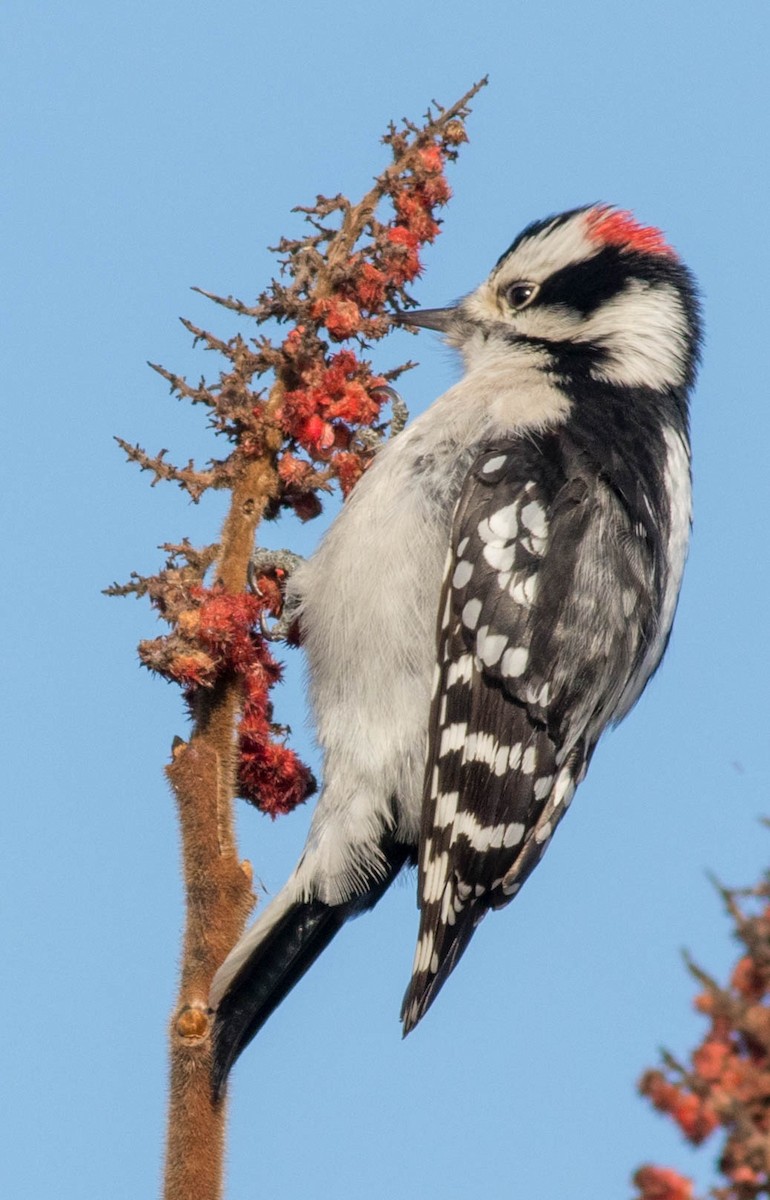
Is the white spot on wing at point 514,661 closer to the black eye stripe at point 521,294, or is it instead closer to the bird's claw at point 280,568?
the bird's claw at point 280,568

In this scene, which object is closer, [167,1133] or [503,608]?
[167,1133]

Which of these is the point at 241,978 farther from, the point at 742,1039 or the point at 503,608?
the point at 742,1039

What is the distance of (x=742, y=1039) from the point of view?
1.50 meters

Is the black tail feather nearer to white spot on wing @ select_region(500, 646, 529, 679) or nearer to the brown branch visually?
the brown branch

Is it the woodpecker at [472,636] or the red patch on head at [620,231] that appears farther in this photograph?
the red patch on head at [620,231]

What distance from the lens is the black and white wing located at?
402 cm

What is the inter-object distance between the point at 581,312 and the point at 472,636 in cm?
138

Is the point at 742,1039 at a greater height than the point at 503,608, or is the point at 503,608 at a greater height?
the point at 503,608

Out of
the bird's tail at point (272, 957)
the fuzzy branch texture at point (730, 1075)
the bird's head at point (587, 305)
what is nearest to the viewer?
the fuzzy branch texture at point (730, 1075)

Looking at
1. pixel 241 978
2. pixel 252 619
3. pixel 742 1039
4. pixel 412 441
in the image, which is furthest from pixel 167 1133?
pixel 412 441

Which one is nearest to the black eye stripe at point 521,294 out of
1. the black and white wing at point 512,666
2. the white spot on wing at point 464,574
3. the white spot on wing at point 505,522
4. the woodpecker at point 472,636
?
the woodpecker at point 472,636

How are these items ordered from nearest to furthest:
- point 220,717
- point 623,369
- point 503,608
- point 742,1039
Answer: point 742,1039 → point 220,717 → point 503,608 → point 623,369

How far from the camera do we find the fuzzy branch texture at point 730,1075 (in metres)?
1.39

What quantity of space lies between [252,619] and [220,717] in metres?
0.32
